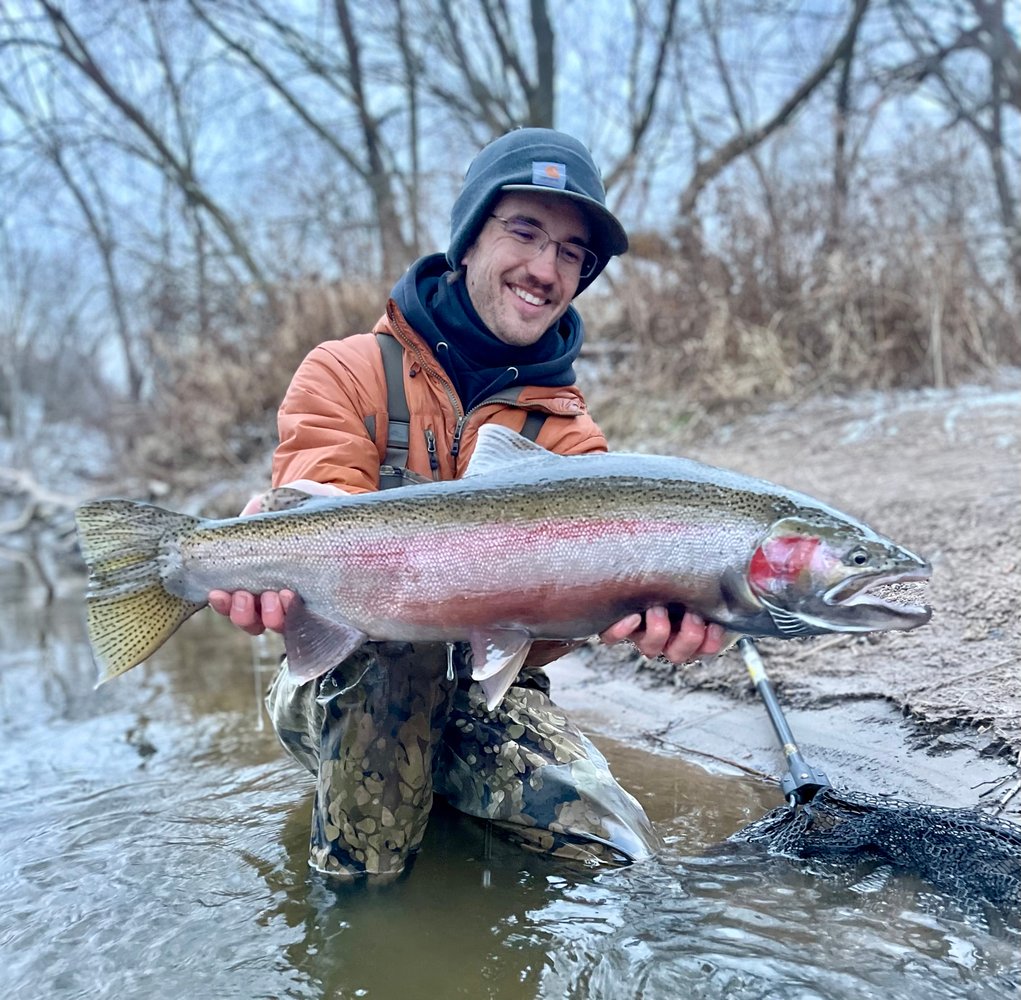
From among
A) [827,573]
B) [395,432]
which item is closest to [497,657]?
[827,573]

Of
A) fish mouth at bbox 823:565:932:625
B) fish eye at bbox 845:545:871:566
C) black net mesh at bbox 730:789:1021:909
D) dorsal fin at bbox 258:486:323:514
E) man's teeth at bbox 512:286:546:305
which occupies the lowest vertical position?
black net mesh at bbox 730:789:1021:909

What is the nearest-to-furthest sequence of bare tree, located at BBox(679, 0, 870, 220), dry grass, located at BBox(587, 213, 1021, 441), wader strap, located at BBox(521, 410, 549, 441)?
wader strap, located at BBox(521, 410, 549, 441), dry grass, located at BBox(587, 213, 1021, 441), bare tree, located at BBox(679, 0, 870, 220)

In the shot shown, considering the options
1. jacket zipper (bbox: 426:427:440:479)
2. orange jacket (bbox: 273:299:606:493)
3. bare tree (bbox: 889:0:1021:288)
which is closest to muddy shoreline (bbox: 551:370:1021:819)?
orange jacket (bbox: 273:299:606:493)

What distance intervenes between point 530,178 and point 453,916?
7.66 ft

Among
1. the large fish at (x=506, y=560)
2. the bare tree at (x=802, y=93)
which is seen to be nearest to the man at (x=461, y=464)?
the large fish at (x=506, y=560)

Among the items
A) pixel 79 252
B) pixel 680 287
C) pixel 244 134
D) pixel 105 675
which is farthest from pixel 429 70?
pixel 105 675

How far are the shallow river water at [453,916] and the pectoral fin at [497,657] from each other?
2.11 ft

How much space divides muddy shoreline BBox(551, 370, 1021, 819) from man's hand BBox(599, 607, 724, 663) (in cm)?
101

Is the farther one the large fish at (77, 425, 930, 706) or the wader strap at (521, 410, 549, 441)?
the wader strap at (521, 410, 549, 441)

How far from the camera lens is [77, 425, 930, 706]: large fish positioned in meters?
2.14

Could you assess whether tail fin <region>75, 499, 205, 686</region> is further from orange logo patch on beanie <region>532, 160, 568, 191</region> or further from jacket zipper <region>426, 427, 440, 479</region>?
orange logo patch on beanie <region>532, 160, 568, 191</region>

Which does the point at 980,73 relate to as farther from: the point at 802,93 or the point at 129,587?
the point at 129,587

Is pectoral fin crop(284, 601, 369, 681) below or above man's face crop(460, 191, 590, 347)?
below

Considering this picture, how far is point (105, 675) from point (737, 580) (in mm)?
1787
